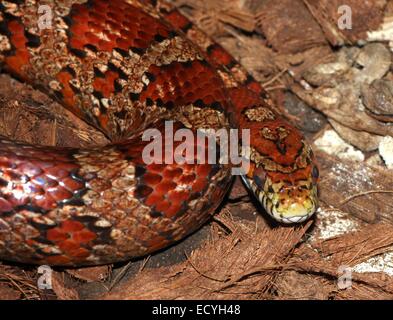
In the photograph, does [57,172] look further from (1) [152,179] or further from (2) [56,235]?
(1) [152,179]

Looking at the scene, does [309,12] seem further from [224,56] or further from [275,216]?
[275,216]

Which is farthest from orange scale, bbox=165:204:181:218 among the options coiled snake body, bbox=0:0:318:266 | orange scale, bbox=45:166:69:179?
orange scale, bbox=45:166:69:179

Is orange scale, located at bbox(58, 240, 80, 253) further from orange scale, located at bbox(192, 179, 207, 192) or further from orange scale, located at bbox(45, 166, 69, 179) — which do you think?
orange scale, located at bbox(192, 179, 207, 192)

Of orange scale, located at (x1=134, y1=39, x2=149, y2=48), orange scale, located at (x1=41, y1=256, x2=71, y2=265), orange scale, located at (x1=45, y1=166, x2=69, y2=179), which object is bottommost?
orange scale, located at (x1=41, y1=256, x2=71, y2=265)

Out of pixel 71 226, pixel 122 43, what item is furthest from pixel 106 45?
pixel 71 226

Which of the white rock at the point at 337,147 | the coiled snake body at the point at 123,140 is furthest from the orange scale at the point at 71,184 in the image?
the white rock at the point at 337,147

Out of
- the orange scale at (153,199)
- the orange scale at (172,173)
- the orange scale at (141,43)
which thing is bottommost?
the orange scale at (153,199)

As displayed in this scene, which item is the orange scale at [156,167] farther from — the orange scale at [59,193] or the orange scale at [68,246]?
the orange scale at [68,246]
